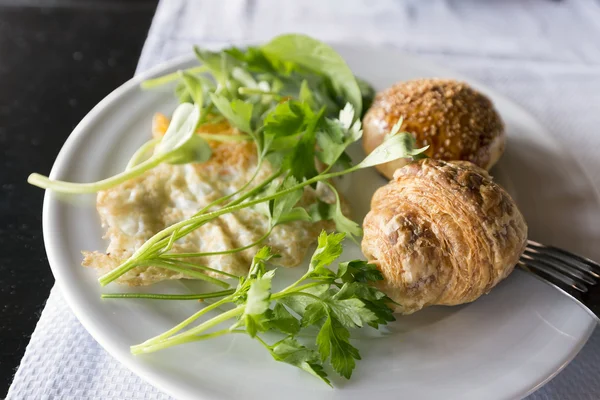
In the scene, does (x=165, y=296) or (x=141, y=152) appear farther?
(x=141, y=152)

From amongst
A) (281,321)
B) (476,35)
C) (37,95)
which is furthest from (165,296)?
(476,35)

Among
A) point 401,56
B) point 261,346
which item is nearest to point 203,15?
point 401,56

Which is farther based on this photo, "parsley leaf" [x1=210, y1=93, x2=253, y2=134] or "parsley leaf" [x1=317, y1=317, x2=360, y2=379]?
"parsley leaf" [x1=210, y1=93, x2=253, y2=134]

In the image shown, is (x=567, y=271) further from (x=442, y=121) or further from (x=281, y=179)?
(x=281, y=179)

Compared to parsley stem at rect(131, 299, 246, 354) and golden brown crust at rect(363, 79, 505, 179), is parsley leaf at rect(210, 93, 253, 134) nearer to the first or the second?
golden brown crust at rect(363, 79, 505, 179)

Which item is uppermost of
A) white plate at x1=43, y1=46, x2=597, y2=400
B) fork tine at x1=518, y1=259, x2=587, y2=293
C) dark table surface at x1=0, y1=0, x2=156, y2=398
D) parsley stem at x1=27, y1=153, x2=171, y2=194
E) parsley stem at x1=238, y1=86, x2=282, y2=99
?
parsley stem at x1=238, y1=86, x2=282, y2=99

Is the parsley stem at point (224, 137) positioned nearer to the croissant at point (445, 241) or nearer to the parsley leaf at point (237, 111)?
the parsley leaf at point (237, 111)

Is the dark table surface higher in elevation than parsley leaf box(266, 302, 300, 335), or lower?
lower

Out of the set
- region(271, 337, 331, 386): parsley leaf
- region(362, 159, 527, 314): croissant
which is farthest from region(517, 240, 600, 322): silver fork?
region(271, 337, 331, 386): parsley leaf

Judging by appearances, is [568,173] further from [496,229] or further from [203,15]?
[203,15]

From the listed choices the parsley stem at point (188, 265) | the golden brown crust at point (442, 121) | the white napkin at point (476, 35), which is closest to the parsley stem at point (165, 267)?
the parsley stem at point (188, 265)
